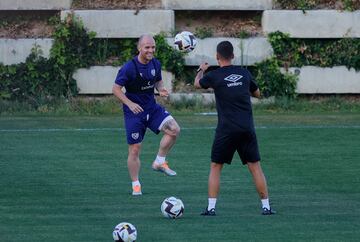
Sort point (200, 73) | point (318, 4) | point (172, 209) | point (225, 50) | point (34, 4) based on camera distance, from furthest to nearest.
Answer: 1. point (318, 4)
2. point (34, 4)
3. point (200, 73)
4. point (225, 50)
5. point (172, 209)

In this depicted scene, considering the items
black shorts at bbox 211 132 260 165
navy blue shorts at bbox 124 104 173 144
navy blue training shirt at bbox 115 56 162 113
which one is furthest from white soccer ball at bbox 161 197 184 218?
navy blue training shirt at bbox 115 56 162 113

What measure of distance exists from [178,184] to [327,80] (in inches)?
464

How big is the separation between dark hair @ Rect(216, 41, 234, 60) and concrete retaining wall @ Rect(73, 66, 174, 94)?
1350 cm

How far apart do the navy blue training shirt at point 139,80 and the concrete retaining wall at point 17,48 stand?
1176cm

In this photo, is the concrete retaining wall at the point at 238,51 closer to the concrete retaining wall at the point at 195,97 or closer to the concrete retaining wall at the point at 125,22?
the concrete retaining wall at the point at 125,22

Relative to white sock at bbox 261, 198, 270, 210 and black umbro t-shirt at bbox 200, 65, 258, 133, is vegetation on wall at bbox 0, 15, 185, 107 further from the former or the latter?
white sock at bbox 261, 198, 270, 210

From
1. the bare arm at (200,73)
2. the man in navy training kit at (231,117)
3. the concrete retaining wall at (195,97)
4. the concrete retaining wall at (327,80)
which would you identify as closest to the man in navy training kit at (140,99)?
the bare arm at (200,73)

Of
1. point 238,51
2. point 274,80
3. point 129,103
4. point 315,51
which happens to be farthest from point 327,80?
point 129,103

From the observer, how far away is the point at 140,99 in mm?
13633

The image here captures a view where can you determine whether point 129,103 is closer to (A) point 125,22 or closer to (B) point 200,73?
(B) point 200,73

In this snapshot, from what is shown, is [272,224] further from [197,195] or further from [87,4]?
[87,4]

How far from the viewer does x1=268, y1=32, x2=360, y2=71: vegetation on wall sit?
25250 mm

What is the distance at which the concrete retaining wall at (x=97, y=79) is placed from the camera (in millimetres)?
24953

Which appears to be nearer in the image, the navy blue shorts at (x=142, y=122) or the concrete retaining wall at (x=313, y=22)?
the navy blue shorts at (x=142, y=122)
